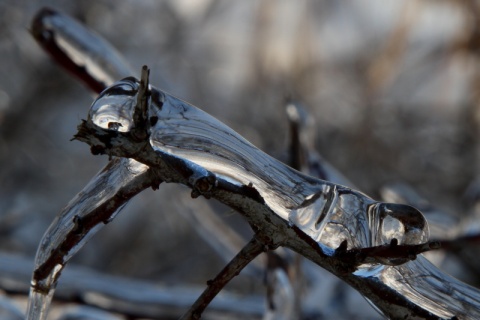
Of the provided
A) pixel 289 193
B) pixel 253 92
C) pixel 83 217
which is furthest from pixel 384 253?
pixel 253 92

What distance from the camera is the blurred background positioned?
4469mm

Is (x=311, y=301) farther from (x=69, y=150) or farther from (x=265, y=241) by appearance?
(x=69, y=150)

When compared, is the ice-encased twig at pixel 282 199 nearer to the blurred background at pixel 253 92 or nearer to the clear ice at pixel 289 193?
the clear ice at pixel 289 193

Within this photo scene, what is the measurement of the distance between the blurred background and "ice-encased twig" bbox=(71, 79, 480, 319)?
3393 mm

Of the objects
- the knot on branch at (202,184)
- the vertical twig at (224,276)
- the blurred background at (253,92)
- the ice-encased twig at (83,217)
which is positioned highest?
the blurred background at (253,92)

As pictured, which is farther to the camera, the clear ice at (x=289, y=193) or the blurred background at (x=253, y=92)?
the blurred background at (x=253, y=92)

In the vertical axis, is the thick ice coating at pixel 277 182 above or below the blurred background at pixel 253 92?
below

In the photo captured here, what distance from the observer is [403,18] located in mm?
4859

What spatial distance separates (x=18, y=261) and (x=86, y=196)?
712mm

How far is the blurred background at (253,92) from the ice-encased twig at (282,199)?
134 inches

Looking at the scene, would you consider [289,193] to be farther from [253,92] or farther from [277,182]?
[253,92]

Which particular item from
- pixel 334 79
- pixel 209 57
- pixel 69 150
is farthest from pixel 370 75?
pixel 69 150

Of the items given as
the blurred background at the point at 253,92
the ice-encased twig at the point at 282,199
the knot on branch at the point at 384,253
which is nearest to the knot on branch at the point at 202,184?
the ice-encased twig at the point at 282,199

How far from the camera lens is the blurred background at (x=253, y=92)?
14.7 feet
